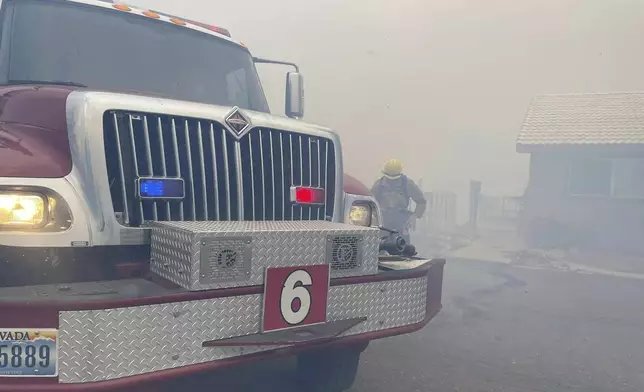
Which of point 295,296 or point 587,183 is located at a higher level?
point 587,183

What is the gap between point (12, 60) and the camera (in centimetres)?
338

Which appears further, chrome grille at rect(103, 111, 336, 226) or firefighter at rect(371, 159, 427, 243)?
firefighter at rect(371, 159, 427, 243)

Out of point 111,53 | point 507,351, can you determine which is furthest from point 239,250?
point 507,351

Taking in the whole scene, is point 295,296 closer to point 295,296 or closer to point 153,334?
point 295,296

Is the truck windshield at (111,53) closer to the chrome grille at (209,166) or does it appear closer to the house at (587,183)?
the chrome grille at (209,166)

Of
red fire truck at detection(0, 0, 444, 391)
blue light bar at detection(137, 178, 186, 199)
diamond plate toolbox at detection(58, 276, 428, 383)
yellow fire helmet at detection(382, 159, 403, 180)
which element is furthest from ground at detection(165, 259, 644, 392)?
yellow fire helmet at detection(382, 159, 403, 180)

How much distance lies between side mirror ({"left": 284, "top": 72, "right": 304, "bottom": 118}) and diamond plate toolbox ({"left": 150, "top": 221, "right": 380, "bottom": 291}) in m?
2.57

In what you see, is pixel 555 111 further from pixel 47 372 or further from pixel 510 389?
pixel 47 372

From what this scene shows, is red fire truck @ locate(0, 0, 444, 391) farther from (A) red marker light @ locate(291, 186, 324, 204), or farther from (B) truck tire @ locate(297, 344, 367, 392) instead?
(B) truck tire @ locate(297, 344, 367, 392)

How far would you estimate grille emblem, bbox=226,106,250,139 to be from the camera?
292cm

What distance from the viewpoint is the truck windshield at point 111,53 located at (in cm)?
340

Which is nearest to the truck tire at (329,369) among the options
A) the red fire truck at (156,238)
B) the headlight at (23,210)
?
the red fire truck at (156,238)

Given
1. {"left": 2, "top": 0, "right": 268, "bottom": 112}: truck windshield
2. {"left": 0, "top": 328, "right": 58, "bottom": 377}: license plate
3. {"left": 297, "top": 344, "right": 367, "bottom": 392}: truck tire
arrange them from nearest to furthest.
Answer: {"left": 0, "top": 328, "right": 58, "bottom": 377}: license plate
{"left": 2, "top": 0, "right": 268, "bottom": 112}: truck windshield
{"left": 297, "top": 344, "right": 367, "bottom": 392}: truck tire

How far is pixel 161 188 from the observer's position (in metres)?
2.67
